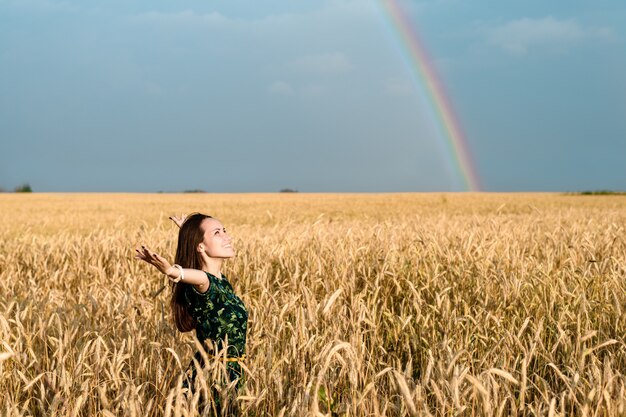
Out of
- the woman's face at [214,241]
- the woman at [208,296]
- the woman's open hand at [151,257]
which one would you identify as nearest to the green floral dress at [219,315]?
the woman at [208,296]

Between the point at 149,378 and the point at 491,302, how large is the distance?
241cm

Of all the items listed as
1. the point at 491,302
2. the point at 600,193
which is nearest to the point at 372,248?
the point at 491,302

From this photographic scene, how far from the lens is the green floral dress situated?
2.71 m

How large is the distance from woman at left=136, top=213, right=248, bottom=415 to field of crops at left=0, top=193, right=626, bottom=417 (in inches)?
4.8

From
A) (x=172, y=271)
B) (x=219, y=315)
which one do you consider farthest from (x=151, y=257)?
(x=219, y=315)

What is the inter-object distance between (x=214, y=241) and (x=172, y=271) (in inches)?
13.0

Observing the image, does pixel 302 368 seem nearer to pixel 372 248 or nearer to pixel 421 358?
pixel 421 358

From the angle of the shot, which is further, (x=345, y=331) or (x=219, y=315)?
(x=345, y=331)

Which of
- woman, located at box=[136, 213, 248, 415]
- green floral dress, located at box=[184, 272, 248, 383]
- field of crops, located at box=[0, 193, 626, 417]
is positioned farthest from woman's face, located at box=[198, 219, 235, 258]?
field of crops, located at box=[0, 193, 626, 417]

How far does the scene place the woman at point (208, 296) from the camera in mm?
2658

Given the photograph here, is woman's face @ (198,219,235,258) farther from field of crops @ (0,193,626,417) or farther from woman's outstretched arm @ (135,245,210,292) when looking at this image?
field of crops @ (0,193,626,417)

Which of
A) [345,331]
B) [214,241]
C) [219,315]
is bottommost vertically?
[345,331]

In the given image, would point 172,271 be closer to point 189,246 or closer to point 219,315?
point 189,246

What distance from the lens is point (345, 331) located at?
11.3 ft
